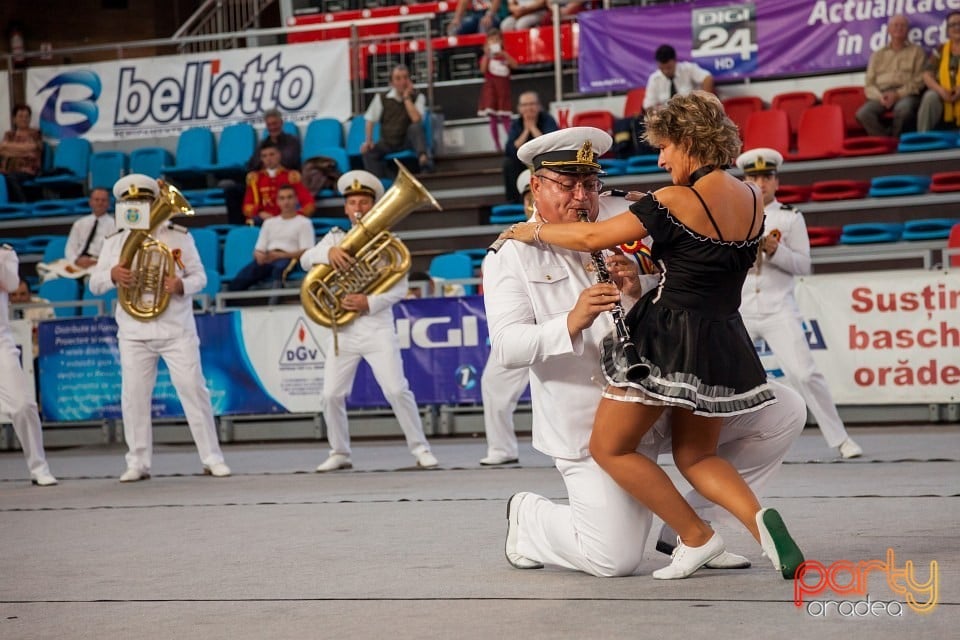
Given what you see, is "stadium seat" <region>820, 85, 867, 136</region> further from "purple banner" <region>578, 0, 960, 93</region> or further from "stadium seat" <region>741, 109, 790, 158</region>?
"stadium seat" <region>741, 109, 790, 158</region>

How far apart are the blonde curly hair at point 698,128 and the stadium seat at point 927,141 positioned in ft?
34.1

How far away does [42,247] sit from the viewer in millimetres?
17781

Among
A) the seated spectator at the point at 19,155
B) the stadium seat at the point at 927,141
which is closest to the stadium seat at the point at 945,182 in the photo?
the stadium seat at the point at 927,141

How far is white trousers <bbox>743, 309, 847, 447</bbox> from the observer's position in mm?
9156

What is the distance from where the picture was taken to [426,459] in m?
9.79

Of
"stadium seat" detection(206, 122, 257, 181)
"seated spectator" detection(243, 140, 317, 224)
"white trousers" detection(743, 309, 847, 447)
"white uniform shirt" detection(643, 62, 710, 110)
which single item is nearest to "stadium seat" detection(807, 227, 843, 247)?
"white uniform shirt" detection(643, 62, 710, 110)

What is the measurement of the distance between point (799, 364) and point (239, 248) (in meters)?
8.33

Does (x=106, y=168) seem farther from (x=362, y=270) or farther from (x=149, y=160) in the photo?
(x=362, y=270)

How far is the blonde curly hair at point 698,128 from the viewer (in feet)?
15.2

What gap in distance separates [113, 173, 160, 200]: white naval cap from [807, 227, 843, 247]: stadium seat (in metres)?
7.00

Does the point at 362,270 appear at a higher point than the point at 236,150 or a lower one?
lower

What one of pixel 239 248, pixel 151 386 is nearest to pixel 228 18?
pixel 239 248

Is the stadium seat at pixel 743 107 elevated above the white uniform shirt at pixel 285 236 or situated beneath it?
elevated above

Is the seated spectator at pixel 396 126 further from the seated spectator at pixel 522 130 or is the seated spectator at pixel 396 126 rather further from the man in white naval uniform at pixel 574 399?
the man in white naval uniform at pixel 574 399
